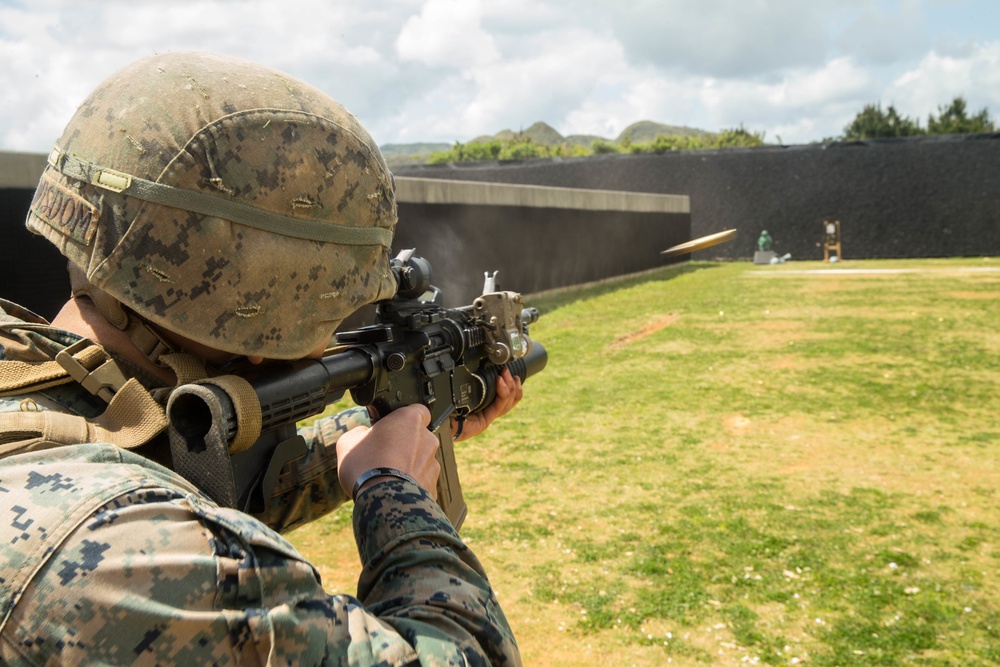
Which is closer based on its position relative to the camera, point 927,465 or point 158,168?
point 158,168

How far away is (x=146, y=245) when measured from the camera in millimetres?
1256

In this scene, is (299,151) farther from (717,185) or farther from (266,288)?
(717,185)

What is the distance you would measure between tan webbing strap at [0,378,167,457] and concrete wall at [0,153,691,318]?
392cm

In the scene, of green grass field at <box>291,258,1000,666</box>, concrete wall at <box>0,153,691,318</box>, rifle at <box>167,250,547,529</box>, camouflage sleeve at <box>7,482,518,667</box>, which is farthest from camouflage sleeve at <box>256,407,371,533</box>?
concrete wall at <box>0,153,691,318</box>

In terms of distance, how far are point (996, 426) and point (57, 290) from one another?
6.63 metres

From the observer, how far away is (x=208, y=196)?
126cm

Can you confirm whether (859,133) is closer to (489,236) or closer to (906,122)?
(906,122)

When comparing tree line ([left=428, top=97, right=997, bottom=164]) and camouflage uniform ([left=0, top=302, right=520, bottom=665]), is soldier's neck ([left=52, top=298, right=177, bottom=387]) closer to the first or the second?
camouflage uniform ([left=0, top=302, right=520, bottom=665])

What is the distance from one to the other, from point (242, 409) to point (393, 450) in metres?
0.38

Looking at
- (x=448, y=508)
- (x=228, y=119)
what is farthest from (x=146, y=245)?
(x=448, y=508)

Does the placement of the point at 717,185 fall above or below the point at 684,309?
above

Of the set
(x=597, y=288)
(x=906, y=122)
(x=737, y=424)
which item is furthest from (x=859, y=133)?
(x=737, y=424)

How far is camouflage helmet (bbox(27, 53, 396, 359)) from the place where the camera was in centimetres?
125

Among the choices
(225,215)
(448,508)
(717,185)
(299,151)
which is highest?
(717,185)
